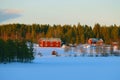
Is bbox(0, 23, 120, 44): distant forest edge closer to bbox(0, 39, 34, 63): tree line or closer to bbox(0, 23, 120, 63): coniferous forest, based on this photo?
bbox(0, 23, 120, 63): coniferous forest

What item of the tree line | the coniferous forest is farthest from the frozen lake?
the coniferous forest

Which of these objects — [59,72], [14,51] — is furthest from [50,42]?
[59,72]

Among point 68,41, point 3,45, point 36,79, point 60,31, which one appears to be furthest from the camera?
point 60,31

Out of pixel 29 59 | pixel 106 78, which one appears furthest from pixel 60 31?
pixel 106 78

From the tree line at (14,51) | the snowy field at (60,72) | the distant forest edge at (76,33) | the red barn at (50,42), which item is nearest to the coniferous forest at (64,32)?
the distant forest edge at (76,33)

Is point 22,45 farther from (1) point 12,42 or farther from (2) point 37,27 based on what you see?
(2) point 37,27

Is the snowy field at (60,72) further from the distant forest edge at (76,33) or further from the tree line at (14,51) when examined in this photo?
the distant forest edge at (76,33)

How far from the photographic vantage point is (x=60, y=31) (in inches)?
5404

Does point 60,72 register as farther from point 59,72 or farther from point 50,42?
point 50,42

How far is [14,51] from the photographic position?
53.4m

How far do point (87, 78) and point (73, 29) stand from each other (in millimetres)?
112560

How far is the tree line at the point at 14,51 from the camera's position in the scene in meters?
52.2

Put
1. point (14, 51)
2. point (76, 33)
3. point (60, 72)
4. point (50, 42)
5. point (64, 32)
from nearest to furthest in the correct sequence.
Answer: point (60, 72) → point (14, 51) → point (50, 42) → point (76, 33) → point (64, 32)

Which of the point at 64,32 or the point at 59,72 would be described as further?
the point at 64,32
